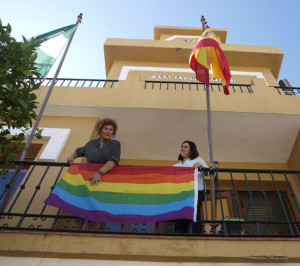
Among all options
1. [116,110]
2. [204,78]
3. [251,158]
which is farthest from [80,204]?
[251,158]

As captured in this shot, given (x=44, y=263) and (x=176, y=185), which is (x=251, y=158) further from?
(x=44, y=263)

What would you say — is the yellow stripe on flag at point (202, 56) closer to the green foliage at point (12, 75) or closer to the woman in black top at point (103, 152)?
the woman in black top at point (103, 152)

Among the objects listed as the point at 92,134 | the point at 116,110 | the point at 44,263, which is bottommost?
the point at 44,263

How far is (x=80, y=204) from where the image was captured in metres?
3.16

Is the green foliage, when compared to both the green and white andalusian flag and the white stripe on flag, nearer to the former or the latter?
the green and white andalusian flag

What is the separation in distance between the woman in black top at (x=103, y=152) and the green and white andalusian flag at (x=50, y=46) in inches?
80.2

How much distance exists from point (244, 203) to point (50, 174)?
4252 mm

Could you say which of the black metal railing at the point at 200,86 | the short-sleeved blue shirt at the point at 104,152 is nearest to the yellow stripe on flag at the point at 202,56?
the black metal railing at the point at 200,86

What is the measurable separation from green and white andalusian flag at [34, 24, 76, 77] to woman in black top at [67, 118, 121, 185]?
204 cm

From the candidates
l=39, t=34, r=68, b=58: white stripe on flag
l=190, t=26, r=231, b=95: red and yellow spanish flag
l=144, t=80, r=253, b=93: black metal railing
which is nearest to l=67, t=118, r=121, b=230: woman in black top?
l=190, t=26, r=231, b=95: red and yellow spanish flag

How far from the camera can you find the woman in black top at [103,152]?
3.43m

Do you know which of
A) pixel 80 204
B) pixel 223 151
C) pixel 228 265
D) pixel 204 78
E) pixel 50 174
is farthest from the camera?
pixel 223 151

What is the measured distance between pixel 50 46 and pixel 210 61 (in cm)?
341

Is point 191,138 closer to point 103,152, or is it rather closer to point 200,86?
point 200,86
